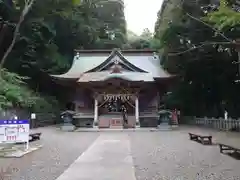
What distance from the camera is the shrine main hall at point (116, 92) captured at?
74.8ft

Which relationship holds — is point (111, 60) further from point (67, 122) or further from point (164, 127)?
point (164, 127)

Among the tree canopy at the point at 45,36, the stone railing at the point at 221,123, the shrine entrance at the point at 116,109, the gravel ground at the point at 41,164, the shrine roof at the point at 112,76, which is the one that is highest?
the tree canopy at the point at 45,36

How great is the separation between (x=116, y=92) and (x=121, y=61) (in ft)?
8.54

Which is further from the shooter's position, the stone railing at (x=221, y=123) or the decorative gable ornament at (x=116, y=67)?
the decorative gable ornament at (x=116, y=67)

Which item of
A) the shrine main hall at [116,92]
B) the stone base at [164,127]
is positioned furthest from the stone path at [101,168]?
the shrine main hall at [116,92]

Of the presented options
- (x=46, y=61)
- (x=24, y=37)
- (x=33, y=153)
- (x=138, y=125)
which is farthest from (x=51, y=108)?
(x=33, y=153)

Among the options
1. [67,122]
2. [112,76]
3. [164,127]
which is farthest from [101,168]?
[112,76]

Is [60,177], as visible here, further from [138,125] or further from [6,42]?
[6,42]

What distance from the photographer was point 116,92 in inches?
942

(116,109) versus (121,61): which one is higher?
(121,61)

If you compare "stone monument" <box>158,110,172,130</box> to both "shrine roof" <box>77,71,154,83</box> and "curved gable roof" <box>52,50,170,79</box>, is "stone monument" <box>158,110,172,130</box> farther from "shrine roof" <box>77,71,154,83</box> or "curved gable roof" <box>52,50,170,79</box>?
"curved gable roof" <box>52,50,170,79</box>

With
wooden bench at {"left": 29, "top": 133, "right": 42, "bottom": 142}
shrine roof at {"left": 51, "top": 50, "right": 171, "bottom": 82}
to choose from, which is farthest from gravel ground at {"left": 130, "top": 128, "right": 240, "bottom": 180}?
shrine roof at {"left": 51, "top": 50, "right": 171, "bottom": 82}

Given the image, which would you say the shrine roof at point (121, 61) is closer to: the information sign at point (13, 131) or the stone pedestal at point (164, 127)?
the stone pedestal at point (164, 127)

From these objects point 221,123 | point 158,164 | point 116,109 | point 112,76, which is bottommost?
point 158,164
